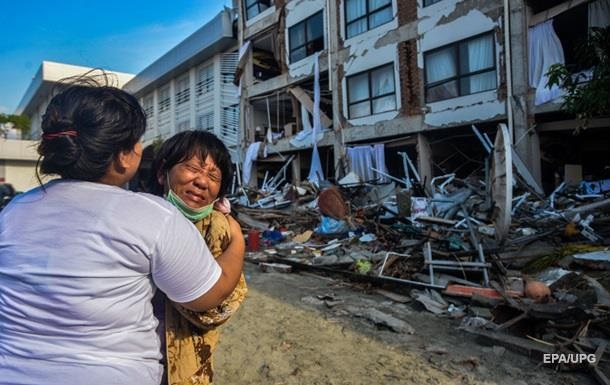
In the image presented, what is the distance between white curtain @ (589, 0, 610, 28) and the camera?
8766 millimetres

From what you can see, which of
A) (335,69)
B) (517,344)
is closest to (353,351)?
(517,344)

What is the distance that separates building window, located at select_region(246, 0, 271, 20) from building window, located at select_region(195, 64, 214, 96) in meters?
4.06

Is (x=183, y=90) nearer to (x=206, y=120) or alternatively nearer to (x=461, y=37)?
(x=206, y=120)

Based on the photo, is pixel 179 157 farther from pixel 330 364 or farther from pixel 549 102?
pixel 549 102

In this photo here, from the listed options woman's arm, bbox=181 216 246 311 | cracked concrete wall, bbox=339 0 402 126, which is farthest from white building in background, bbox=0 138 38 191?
woman's arm, bbox=181 216 246 311

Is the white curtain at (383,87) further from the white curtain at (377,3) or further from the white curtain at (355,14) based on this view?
the white curtain at (377,3)

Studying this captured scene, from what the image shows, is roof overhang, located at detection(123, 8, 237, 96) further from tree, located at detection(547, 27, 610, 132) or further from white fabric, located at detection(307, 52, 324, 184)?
tree, located at detection(547, 27, 610, 132)

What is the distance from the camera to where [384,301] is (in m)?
5.18

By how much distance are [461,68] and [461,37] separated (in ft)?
2.92

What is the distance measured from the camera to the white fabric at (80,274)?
1.00 metres

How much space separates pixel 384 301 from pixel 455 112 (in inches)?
327

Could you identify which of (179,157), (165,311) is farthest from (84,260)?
(179,157)

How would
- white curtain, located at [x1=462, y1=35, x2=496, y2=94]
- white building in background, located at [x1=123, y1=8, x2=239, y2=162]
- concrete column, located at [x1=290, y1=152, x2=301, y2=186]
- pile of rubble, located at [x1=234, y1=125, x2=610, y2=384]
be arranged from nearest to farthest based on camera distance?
pile of rubble, located at [x1=234, y1=125, x2=610, y2=384] → white curtain, located at [x1=462, y1=35, x2=496, y2=94] → concrete column, located at [x1=290, y1=152, x2=301, y2=186] → white building in background, located at [x1=123, y1=8, x2=239, y2=162]

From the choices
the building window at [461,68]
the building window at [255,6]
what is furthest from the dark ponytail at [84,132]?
the building window at [255,6]
